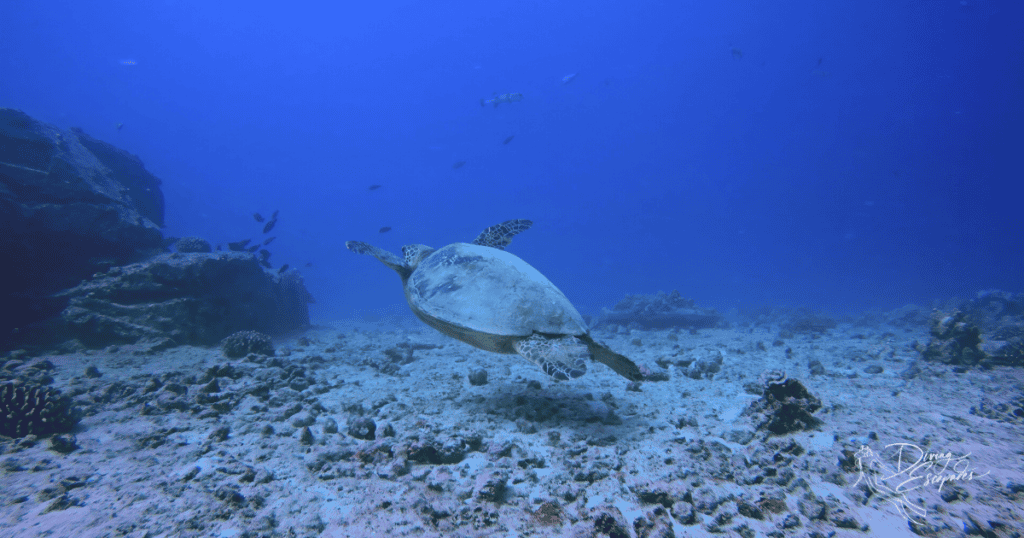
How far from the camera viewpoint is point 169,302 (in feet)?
20.7

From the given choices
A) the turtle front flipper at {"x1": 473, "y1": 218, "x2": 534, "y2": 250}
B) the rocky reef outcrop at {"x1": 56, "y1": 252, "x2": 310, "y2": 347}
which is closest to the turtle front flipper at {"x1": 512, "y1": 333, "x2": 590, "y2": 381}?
the turtle front flipper at {"x1": 473, "y1": 218, "x2": 534, "y2": 250}

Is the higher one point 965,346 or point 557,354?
point 965,346

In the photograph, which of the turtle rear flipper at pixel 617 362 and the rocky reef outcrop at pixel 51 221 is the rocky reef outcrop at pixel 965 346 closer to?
the turtle rear flipper at pixel 617 362

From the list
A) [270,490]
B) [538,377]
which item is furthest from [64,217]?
[538,377]

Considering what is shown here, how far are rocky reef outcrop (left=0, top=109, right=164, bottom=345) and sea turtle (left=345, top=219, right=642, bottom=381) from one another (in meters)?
7.28

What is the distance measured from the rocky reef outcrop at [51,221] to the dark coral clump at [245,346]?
122 inches

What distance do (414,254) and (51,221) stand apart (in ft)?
24.4

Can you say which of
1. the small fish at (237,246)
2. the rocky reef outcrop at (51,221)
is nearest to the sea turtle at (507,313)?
the rocky reef outcrop at (51,221)

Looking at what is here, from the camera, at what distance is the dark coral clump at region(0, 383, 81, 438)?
2.76 meters

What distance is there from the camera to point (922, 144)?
5859cm

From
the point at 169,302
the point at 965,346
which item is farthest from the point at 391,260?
the point at 965,346

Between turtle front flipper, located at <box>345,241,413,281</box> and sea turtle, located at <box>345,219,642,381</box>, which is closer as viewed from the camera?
sea turtle, located at <box>345,219,642,381</box>

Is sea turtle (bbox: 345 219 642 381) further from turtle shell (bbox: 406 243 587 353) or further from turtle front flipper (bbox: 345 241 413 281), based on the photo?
turtle front flipper (bbox: 345 241 413 281)

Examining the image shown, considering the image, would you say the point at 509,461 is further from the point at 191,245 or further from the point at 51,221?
the point at 191,245
